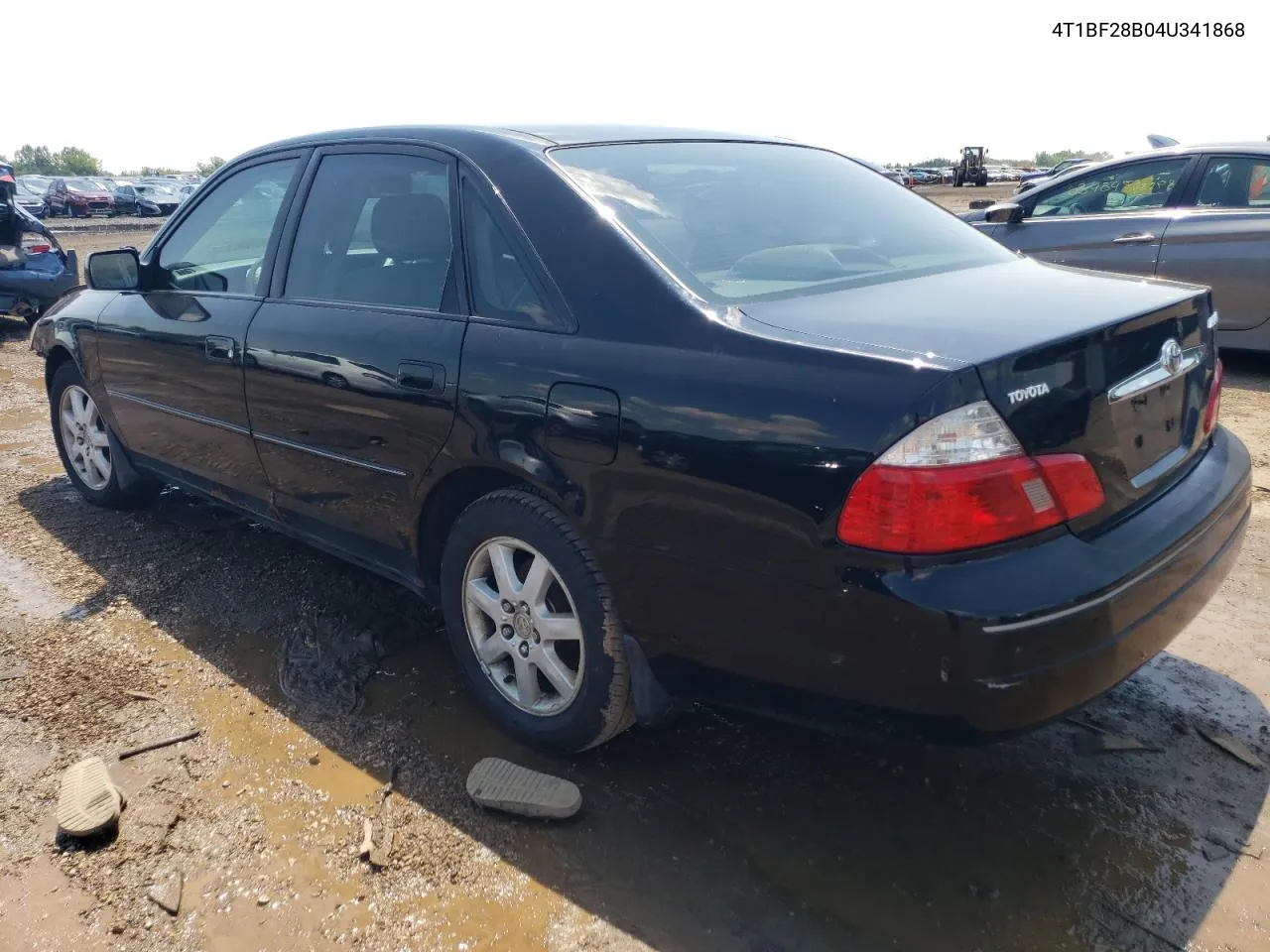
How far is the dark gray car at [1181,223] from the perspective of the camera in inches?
254

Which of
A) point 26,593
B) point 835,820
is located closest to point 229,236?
point 26,593

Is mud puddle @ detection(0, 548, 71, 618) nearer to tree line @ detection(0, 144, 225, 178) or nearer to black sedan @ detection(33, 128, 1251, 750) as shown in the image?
black sedan @ detection(33, 128, 1251, 750)

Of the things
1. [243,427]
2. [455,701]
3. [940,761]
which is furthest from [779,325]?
[243,427]

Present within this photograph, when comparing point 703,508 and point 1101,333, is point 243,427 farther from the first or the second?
point 1101,333

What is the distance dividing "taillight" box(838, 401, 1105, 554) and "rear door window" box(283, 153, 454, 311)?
1476 millimetres

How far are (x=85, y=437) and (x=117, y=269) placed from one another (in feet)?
3.91

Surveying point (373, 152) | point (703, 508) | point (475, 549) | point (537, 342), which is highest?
point (373, 152)

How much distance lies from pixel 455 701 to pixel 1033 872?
1702mm

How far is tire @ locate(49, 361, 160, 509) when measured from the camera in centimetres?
472

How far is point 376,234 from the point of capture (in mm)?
3182

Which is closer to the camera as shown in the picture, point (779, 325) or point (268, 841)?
point (779, 325)

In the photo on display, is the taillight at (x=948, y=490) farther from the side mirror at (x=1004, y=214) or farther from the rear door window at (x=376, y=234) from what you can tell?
the side mirror at (x=1004, y=214)

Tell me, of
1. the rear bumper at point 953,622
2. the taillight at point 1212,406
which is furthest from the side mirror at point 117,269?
the taillight at point 1212,406

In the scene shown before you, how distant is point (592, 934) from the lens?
2.16 meters
